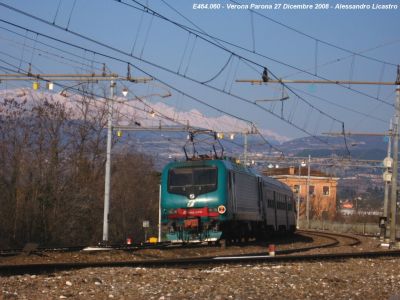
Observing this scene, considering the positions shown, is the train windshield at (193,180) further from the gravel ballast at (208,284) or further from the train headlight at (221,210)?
the gravel ballast at (208,284)

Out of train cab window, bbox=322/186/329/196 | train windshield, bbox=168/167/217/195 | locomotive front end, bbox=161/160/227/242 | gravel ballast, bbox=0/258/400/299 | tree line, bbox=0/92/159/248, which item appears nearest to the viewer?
gravel ballast, bbox=0/258/400/299

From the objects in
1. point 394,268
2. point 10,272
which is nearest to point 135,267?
point 10,272

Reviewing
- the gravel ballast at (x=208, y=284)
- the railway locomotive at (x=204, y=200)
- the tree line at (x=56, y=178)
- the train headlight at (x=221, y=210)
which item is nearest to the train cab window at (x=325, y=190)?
the tree line at (x=56, y=178)

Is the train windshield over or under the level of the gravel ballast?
over

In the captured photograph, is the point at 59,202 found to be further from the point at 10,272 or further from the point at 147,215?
the point at 10,272

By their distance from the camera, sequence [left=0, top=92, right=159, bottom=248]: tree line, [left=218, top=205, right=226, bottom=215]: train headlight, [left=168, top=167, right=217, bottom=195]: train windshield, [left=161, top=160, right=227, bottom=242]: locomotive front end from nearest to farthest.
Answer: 1. [left=218, top=205, right=226, bottom=215]: train headlight
2. [left=161, top=160, right=227, bottom=242]: locomotive front end
3. [left=168, top=167, right=217, bottom=195]: train windshield
4. [left=0, top=92, right=159, bottom=248]: tree line

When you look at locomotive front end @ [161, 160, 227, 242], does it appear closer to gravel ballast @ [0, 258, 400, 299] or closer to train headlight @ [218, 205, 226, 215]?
train headlight @ [218, 205, 226, 215]

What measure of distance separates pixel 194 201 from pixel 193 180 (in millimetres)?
817

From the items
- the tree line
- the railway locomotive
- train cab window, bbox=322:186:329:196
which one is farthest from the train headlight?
train cab window, bbox=322:186:329:196

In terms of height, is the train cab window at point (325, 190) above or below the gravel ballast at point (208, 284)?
above

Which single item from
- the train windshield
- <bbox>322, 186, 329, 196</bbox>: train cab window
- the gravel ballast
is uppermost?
<bbox>322, 186, 329, 196</bbox>: train cab window

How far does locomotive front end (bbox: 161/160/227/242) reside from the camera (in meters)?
26.7

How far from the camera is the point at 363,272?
1666 centimetres

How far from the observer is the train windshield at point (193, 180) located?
27.1 m
